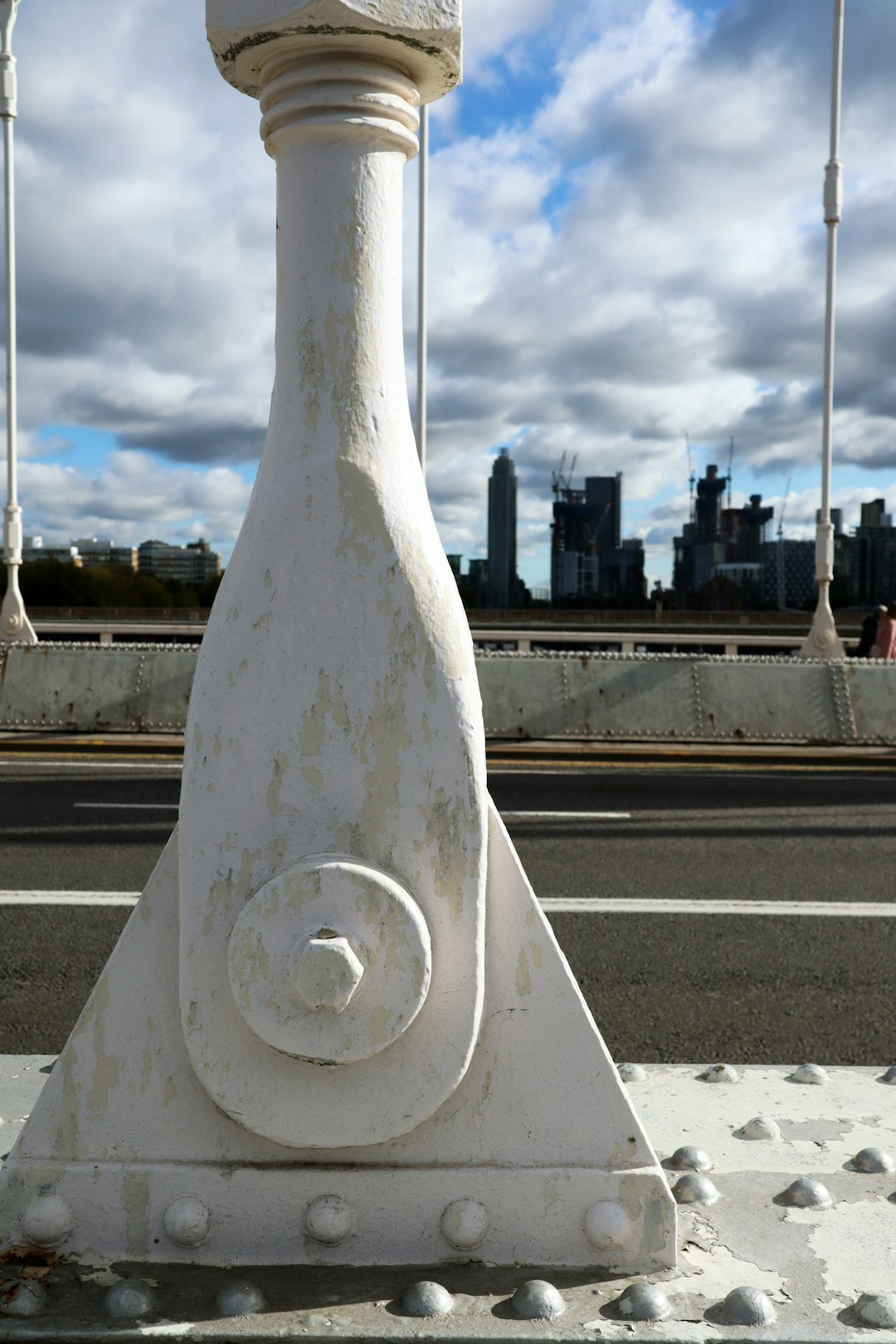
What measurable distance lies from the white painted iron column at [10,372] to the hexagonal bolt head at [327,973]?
15700mm

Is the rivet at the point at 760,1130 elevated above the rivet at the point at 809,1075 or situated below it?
above

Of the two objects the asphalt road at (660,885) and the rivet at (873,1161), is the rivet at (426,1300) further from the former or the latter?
the asphalt road at (660,885)

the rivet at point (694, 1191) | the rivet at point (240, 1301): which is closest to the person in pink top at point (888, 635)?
the rivet at point (694, 1191)

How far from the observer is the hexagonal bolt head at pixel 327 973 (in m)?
1.68

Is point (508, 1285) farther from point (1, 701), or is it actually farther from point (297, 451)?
point (1, 701)

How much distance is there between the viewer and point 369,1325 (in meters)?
1.60

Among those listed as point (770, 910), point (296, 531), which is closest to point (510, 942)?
point (296, 531)

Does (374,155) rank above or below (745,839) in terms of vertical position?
above

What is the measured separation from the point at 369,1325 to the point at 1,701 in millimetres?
10600

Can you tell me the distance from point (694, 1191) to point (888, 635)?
1264 centimetres

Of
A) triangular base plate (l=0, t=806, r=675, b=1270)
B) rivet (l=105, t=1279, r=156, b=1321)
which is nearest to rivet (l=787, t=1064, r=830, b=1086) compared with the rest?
triangular base plate (l=0, t=806, r=675, b=1270)

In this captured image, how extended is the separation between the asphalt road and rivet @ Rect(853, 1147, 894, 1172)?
1.21 m

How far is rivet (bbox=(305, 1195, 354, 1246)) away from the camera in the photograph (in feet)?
5.85

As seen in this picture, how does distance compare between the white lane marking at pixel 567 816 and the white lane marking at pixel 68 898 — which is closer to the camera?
the white lane marking at pixel 68 898
